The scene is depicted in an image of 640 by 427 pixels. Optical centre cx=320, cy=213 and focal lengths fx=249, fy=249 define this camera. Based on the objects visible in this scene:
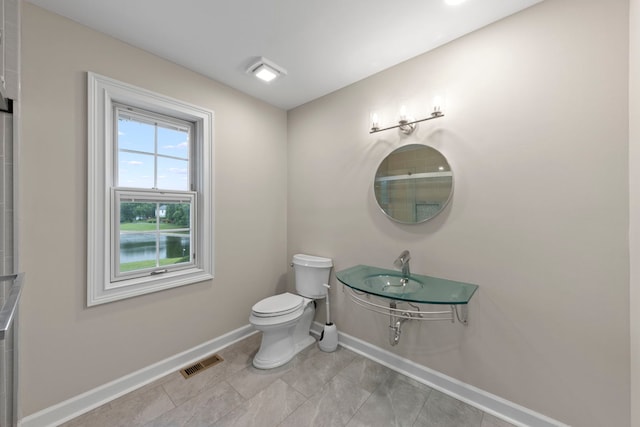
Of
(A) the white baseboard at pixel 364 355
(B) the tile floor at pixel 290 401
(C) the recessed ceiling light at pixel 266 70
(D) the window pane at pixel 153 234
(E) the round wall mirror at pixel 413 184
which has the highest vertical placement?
(C) the recessed ceiling light at pixel 266 70

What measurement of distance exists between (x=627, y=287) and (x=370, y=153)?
1.62 m

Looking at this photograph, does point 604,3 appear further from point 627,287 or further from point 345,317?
point 345,317

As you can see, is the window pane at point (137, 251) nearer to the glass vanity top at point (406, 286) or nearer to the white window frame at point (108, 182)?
the white window frame at point (108, 182)

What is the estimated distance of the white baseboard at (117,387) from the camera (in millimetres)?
1421

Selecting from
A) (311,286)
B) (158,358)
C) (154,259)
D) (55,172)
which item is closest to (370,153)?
(311,286)

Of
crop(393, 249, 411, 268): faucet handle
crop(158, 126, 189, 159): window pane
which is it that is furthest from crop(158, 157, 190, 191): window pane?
crop(393, 249, 411, 268): faucet handle

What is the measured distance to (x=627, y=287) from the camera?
3.88 ft

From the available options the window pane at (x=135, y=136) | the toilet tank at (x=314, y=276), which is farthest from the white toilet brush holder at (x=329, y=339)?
the window pane at (x=135, y=136)

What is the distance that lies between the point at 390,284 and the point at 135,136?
2207 mm

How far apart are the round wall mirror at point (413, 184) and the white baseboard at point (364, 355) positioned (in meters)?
1.10

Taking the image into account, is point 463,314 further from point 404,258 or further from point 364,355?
point 364,355

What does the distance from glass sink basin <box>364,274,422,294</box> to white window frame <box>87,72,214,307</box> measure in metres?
1.39

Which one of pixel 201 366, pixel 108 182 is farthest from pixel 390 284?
pixel 108 182

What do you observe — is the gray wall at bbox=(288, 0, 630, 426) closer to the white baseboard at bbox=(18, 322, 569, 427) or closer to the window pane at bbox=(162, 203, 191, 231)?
the white baseboard at bbox=(18, 322, 569, 427)
